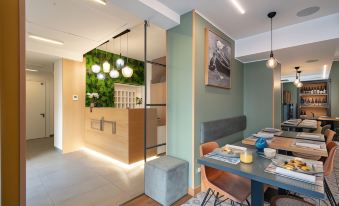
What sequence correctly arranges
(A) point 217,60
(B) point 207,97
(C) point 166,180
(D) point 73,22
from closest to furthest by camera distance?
(C) point 166,180
(B) point 207,97
(A) point 217,60
(D) point 73,22

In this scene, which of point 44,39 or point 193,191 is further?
point 44,39

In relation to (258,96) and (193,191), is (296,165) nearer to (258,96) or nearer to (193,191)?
(193,191)

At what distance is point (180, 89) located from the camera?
98.3 inches

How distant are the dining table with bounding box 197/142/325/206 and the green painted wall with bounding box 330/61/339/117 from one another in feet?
22.7

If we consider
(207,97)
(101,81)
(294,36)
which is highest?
(294,36)

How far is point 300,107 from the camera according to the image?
288 inches

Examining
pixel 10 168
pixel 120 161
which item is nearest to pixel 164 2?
pixel 10 168

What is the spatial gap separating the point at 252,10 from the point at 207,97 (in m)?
1.46

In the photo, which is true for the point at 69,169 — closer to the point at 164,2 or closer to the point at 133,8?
the point at 133,8

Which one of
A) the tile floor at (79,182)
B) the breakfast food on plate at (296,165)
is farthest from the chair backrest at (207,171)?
the tile floor at (79,182)

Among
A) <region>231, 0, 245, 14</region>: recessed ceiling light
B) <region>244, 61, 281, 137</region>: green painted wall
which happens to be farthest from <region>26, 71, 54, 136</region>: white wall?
<region>244, 61, 281, 137</region>: green painted wall

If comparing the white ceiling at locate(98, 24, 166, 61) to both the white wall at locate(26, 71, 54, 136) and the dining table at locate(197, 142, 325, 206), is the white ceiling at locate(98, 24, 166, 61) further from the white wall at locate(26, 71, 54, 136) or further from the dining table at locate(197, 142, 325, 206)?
the white wall at locate(26, 71, 54, 136)

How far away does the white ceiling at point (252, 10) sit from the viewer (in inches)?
87.0

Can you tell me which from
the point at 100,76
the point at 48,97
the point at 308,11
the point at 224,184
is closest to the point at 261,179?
the point at 224,184
